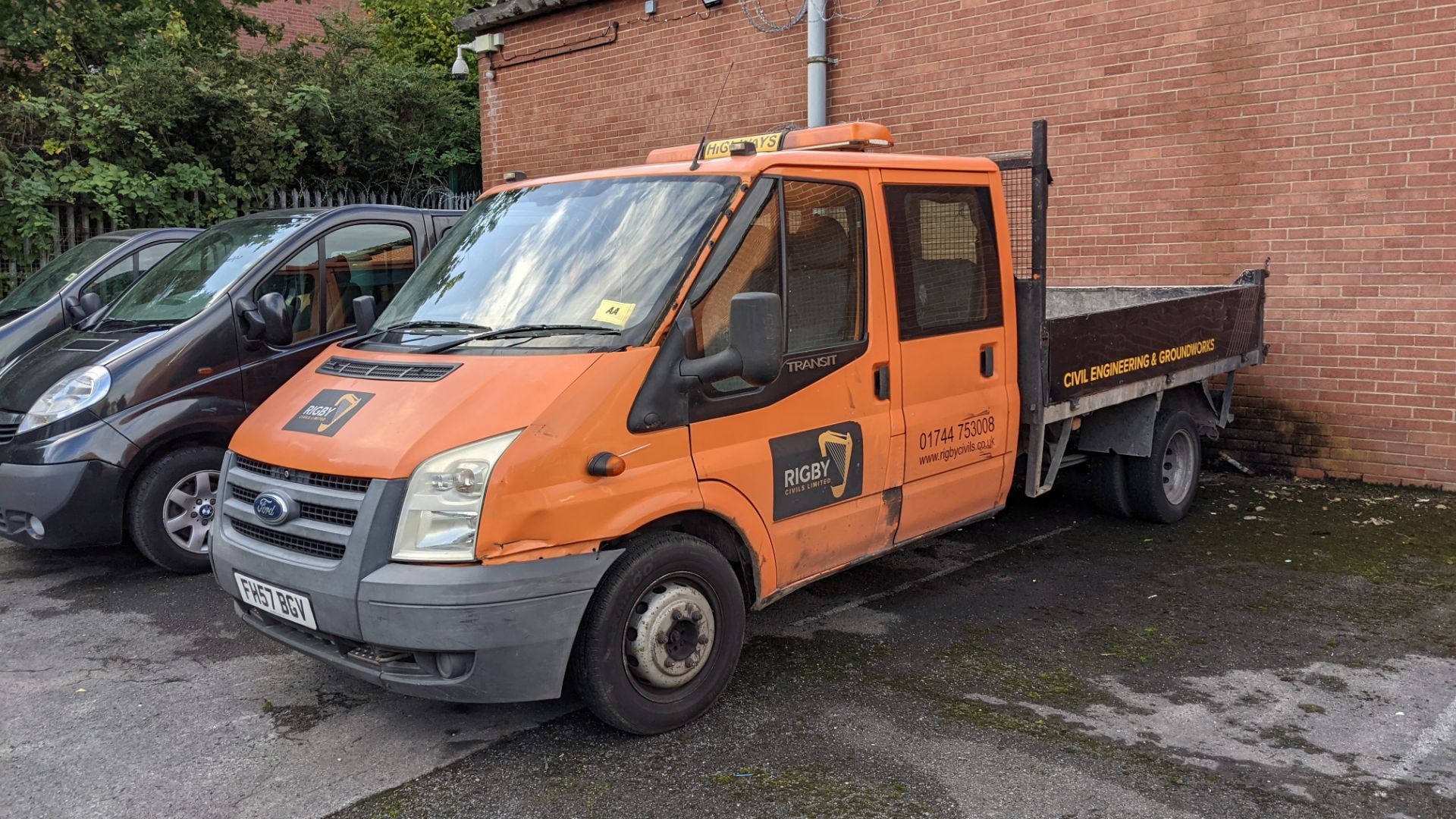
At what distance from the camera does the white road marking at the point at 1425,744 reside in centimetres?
360

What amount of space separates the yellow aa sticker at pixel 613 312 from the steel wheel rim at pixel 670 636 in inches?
36.5

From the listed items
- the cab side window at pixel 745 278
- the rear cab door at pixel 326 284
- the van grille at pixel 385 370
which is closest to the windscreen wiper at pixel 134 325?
the rear cab door at pixel 326 284

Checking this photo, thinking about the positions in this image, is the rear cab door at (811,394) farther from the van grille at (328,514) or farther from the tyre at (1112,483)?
the tyre at (1112,483)

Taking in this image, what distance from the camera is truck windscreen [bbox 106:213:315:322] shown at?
20.6ft

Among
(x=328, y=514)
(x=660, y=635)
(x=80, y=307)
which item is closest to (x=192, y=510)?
(x=80, y=307)

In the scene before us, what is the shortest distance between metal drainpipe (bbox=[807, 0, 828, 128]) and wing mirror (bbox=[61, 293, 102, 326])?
20.2 ft

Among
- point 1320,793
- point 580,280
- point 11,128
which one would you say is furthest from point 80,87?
point 1320,793

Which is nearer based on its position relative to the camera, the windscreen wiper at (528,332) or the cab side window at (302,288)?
the windscreen wiper at (528,332)

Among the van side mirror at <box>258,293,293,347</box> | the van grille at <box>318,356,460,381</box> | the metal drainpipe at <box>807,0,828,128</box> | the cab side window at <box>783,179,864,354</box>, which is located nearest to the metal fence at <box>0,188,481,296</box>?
the metal drainpipe at <box>807,0,828,128</box>

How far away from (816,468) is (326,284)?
3671 mm

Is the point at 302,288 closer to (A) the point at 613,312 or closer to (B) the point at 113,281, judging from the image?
(B) the point at 113,281

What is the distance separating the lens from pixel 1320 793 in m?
3.48

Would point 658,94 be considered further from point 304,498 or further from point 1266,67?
point 304,498

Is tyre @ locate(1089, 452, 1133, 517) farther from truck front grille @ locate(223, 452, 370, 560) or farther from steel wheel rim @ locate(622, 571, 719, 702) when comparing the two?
truck front grille @ locate(223, 452, 370, 560)
